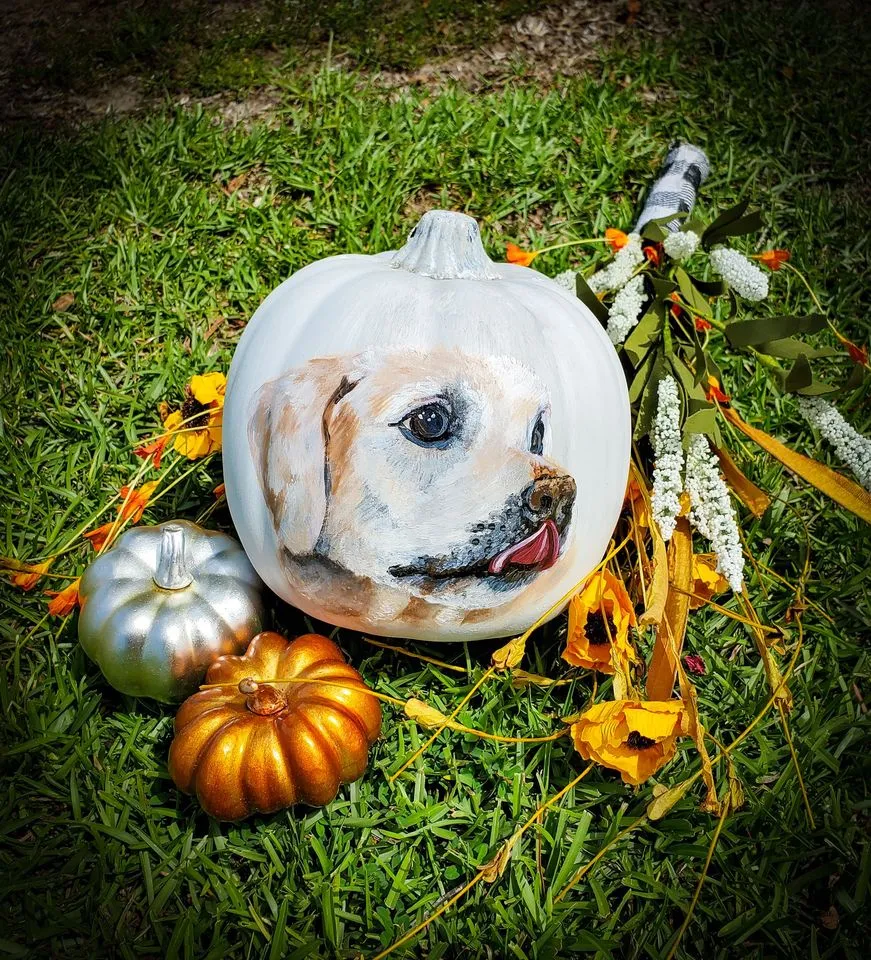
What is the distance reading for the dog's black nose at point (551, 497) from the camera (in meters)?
1.82

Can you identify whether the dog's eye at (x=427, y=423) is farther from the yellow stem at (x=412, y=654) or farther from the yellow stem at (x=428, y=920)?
the yellow stem at (x=428, y=920)

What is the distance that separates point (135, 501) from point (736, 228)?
1896 mm

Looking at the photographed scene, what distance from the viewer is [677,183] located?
3197 millimetres

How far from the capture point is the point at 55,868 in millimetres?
2006

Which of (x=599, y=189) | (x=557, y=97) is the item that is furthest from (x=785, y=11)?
(x=599, y=189)

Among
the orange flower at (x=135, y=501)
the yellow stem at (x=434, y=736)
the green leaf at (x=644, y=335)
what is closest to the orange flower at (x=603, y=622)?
the yellow stem at (x=434, y=736)

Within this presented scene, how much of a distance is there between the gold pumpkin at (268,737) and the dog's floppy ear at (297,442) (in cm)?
33

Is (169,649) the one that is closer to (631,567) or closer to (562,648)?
(562,648)

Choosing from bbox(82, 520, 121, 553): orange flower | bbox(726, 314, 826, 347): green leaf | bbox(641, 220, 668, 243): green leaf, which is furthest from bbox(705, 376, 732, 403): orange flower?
bbox(82, 520, 121, 553): orange flower

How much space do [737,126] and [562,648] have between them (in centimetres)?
248

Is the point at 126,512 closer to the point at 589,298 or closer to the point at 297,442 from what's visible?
the point at 297,442

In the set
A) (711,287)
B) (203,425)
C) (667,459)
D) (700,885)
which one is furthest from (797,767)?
(203,425)

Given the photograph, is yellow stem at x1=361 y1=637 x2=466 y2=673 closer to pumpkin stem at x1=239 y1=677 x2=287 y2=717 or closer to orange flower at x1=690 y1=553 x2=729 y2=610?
pumpkin stem at x1=239 y1=677 x2=287 y2=717

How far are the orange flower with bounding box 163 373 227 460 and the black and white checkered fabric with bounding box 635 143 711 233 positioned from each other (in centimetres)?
149
